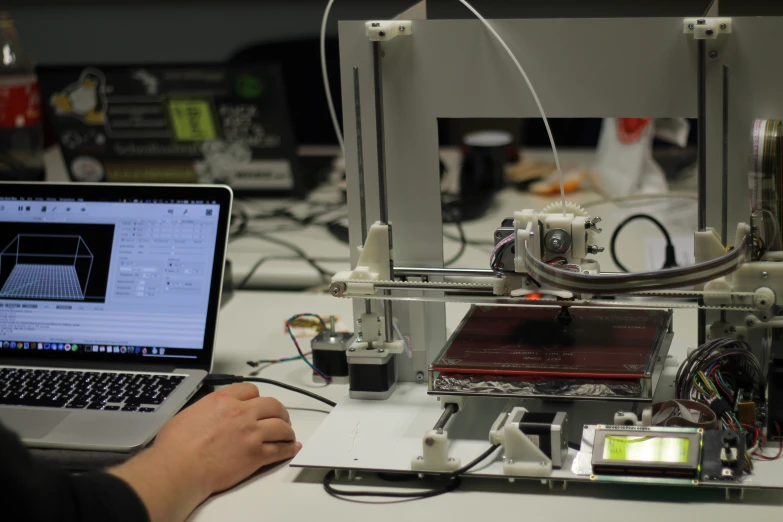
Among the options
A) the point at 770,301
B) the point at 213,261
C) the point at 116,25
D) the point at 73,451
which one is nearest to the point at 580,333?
the point at 770,301

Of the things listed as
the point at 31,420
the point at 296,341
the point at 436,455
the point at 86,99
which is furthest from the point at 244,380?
the point at 86,99

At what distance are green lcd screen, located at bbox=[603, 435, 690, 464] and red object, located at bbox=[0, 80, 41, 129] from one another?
65.5 inches

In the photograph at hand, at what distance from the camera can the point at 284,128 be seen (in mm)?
2057

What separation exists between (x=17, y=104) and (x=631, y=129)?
4.53ft

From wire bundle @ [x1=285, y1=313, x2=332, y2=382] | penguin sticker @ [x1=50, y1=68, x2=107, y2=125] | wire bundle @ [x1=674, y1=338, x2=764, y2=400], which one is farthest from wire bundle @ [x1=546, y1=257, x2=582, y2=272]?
penguin sticker @ [x1=50, y1=68, x2=107, y2=125]

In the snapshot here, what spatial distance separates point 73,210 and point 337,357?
0.43m

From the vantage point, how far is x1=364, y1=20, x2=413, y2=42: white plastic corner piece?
1138 mm

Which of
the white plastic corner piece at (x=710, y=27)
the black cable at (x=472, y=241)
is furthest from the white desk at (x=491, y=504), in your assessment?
the black cable at (x=472, y=241)

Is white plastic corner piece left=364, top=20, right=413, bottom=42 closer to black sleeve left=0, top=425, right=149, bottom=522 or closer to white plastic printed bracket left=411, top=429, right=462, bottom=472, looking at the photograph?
white plastic printed bracket left=411, top=429, right=462, bottom=472

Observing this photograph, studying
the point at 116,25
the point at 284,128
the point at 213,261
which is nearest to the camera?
the point at 213,261

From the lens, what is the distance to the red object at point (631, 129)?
79.8 inches

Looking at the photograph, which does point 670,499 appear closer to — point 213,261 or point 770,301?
point 770,301

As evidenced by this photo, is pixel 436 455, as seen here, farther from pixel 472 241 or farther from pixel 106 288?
pixel 472 241

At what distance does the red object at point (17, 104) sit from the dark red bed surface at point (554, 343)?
4.47 ft
